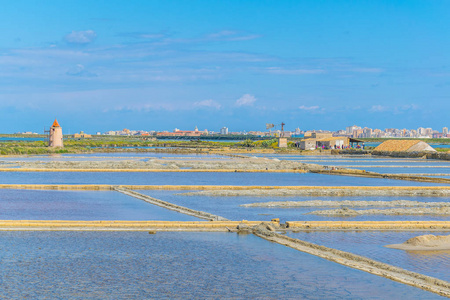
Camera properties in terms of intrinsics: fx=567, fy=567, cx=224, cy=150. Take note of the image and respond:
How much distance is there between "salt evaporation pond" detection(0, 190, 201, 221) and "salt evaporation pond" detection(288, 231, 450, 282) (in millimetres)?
4976

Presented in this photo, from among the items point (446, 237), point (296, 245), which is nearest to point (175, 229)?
point (296, 245)

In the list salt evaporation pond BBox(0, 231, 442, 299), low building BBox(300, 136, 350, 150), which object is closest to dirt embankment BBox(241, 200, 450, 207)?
salt evaporation pond BBox(0, 231, 442, 299)

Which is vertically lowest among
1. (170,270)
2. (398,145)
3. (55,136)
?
(170,270)

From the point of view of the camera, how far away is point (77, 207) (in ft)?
74.1

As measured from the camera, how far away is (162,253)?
552 inches

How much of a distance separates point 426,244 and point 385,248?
1.15 metres

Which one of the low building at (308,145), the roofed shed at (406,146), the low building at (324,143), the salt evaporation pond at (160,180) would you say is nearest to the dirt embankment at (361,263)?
the salt evaporation pond at (160,180)

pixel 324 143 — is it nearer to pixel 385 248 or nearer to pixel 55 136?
pixel 55 136

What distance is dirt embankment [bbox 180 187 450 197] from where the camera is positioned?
27.9 meters

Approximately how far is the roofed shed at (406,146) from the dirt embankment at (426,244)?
64.5m

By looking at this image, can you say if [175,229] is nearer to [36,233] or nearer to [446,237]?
[36,233]

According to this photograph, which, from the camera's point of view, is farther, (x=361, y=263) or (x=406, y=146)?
(x=406, y=146)

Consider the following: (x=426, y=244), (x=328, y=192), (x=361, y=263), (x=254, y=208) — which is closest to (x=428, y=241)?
(x=426, y=244)

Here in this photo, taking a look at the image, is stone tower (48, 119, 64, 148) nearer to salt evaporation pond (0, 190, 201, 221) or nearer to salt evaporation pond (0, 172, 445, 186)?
salt evaporation pond (0, 172, 445, 186)
